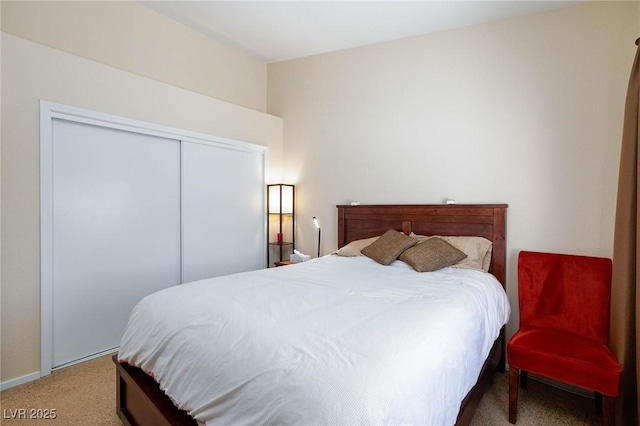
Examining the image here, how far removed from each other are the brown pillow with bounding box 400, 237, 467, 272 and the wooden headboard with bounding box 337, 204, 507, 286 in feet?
1.00

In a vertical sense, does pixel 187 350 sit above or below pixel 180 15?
below

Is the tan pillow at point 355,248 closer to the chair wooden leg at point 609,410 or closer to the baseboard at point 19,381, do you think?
the chair wooden leg at point 609,410

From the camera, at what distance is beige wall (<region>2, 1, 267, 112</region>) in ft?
8.60

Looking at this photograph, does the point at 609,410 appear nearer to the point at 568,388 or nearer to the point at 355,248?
the point at 568,388

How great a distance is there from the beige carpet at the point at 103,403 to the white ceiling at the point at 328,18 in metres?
2.92

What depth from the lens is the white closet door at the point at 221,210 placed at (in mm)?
3451

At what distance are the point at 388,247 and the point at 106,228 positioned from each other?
243 cm

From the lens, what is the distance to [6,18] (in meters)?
2.44

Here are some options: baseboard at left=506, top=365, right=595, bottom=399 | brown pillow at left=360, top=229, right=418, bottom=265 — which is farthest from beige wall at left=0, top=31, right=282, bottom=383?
baseboard at left=506, top=365, right=595, bottom=399

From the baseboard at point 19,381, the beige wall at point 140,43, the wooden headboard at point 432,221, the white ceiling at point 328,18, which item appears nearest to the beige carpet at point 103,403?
the baseboard at point 19,381

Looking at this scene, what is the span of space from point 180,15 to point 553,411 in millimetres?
4460

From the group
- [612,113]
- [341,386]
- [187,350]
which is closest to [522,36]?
[612,113]

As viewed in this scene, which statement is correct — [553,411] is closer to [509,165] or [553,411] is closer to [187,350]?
[509,165]

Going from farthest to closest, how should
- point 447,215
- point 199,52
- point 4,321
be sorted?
point 199,52 → point 447,215 → point 4,321
